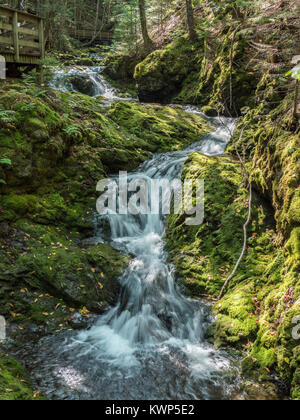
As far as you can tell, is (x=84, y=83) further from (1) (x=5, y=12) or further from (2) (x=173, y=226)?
(2) (x=173, y=226)

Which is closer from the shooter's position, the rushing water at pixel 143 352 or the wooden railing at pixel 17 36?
the rushing water at pixel 143 352

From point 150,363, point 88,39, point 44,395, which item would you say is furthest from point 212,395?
point 88,39

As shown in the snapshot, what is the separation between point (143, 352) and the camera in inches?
196

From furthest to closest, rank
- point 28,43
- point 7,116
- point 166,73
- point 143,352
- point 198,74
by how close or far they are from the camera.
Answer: point 166,73, point 198,74, point 28,43, point 7,116, point 143,352

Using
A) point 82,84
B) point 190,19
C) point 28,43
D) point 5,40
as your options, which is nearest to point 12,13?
point 5,40

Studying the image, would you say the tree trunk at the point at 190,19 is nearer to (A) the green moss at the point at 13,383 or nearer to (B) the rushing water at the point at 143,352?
(B) the rushing water at the point at 143,352

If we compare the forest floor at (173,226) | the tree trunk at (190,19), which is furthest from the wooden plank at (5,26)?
the tree trunk at (190,19)

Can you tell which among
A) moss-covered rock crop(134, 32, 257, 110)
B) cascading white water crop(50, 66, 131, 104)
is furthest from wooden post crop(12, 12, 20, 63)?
cascading white water crop(50, 66, 131, 104)

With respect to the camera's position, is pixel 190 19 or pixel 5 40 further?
pixel 190 19

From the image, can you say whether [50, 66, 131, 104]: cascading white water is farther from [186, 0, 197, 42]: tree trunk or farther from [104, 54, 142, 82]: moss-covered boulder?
[186, 0, 197, 42]: tree trunk

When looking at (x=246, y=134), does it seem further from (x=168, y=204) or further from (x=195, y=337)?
(x=195, y=337)

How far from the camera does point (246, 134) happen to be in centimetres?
948

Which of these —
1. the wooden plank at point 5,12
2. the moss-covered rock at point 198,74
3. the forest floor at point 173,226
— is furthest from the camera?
the moss-covered rock at point 198,74

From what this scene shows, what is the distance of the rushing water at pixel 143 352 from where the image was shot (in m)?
4.16
